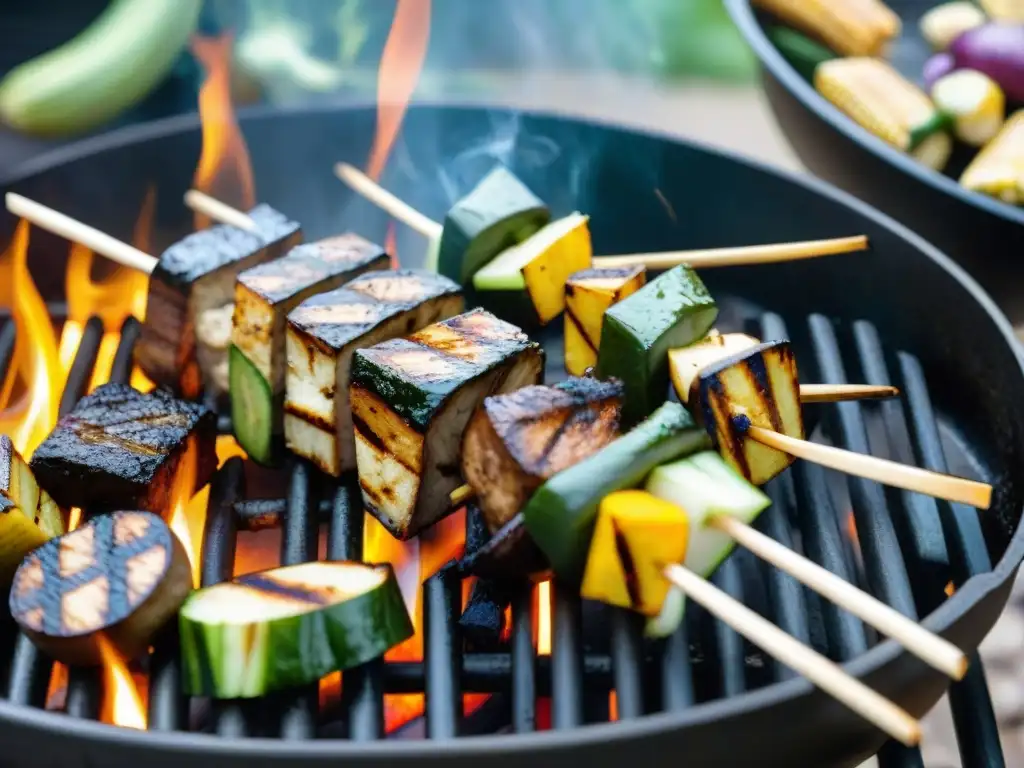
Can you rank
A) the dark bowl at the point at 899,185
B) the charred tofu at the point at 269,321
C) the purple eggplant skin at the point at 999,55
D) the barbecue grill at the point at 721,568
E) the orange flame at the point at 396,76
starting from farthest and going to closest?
the purple eggplant skin at the point at 999,55
the orange flame at the point at 396,76
the dark bowl at the point at 899,185
the charred tofu at the point at 269,321
the barbecue grill at the point at 721,568

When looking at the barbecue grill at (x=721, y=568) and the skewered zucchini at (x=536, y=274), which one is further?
the skewered zucchini at (x=536, y=274)

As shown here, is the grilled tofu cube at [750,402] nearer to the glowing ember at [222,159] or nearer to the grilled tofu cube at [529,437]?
the grilled tofu cube at [529,437]

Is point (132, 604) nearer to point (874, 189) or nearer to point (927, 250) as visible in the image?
point (927, 250)

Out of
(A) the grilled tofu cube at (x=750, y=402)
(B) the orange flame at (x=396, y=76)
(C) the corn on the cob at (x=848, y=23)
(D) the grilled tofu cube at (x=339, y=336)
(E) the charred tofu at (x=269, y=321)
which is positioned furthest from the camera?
(C) the corn on the cob at (x=848, y=23)

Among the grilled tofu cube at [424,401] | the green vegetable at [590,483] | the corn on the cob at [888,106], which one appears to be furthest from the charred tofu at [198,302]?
the corn on the cob at [888,106]

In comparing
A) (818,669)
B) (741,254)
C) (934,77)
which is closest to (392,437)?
(818,669)

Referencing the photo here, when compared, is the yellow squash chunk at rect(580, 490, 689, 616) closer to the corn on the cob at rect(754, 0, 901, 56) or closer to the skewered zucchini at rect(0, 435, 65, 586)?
the skewered zucchini at rect(0, 435, 65, 586)

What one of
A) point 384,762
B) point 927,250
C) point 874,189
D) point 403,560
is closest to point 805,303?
point 927,250

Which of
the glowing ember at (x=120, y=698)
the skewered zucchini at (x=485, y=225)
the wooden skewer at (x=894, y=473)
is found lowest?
the glowing ember at (x=120, y=698)
